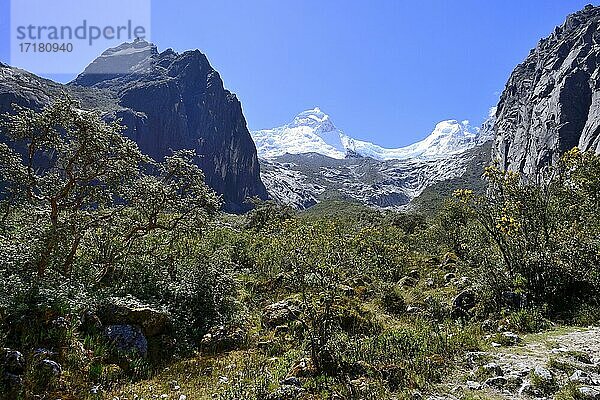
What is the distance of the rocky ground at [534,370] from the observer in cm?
692

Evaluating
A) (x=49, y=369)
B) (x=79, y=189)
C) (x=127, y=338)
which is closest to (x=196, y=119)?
(x=79, y=189)

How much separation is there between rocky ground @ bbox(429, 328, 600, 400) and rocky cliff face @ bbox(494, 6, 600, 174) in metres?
94.5

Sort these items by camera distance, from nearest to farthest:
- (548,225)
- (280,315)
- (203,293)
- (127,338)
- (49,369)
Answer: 1. (49,369)
2. (127,338)
3. (203,293)
4. (280,315)
5. (548,225)

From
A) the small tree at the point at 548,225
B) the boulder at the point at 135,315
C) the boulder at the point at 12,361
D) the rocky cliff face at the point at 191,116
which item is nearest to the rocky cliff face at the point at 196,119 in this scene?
the rocky cliff face at the point at 191,116

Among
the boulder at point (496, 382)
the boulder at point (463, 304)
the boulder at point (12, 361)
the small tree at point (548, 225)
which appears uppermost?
the small tree at point (548, 225)

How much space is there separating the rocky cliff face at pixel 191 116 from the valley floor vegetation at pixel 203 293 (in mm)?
134864

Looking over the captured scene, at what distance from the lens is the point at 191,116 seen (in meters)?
174

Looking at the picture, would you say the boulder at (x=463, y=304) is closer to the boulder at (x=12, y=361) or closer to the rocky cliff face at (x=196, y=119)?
the boulder at (x=12, y=361)

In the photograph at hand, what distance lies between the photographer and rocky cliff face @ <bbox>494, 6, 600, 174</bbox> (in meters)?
99.4

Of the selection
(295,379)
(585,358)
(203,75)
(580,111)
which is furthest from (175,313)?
(203,75)

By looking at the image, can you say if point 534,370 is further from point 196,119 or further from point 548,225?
point 196,119

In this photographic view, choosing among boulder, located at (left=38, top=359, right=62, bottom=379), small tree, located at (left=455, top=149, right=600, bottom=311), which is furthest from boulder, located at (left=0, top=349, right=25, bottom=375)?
small tree, located at (left=455, top=149, right=600, bottom=311)

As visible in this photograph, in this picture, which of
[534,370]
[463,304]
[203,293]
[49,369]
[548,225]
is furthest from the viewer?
[548,225]

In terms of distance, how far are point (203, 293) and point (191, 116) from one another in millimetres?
173946
